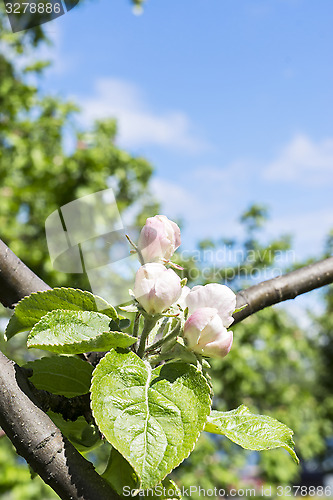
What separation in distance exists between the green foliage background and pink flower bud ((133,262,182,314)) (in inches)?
90.2

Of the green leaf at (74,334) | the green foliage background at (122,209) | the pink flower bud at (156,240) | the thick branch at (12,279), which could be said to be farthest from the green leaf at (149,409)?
the green foliage background at (122,209)

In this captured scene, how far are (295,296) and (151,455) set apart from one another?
0.58 m

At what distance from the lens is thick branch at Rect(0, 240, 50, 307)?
74 cm

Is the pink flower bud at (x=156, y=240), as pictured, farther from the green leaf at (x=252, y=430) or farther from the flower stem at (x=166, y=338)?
the green leaf at (x=252, y=430)

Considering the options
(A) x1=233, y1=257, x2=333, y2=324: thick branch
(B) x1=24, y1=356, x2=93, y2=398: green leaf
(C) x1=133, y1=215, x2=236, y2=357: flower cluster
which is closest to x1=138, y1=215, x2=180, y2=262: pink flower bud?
(C) x1=133, y1=215, x2=236, y2=357: flower cluster

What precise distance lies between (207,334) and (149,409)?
0.10 metres

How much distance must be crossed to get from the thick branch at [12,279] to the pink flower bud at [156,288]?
23 cm

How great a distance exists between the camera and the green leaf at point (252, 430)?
1.88 feet

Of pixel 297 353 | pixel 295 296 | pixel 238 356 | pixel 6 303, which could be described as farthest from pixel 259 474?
pixel 6 303

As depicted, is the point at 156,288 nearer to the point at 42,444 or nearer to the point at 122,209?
the point at 42,444

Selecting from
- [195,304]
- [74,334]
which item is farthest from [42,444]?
[195,304]

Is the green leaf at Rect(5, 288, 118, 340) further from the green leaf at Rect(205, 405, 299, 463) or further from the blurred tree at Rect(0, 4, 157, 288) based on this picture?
the blurred tree at Rect(0, 4, 157, 288)

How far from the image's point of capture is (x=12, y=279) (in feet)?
2.45

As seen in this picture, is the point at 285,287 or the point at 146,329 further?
the point at 285,287
